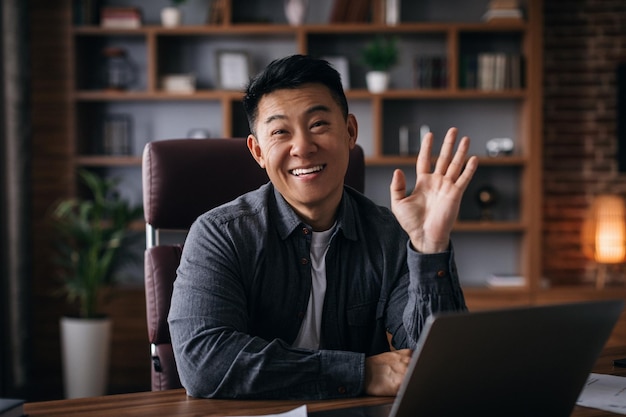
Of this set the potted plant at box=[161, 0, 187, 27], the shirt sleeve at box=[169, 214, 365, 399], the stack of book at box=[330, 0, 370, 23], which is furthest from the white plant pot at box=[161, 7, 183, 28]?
the shirt sleeve at box=[169, 214, 365, 399]

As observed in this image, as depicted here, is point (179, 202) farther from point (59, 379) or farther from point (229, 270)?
point (59, 379)

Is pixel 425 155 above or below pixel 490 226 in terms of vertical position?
above

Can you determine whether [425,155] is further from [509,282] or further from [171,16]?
[171,16]

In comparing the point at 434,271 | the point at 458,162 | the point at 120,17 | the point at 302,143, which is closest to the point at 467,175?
the point at 458,162

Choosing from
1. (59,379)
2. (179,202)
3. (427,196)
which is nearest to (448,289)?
(427,196)

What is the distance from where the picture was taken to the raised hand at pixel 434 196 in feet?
4.32

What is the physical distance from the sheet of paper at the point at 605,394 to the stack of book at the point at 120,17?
3.46 m

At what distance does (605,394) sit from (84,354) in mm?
3109

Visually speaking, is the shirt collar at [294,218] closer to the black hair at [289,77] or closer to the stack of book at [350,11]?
the black hair at [289,77]

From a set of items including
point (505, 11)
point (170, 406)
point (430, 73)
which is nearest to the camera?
point (170, 406)

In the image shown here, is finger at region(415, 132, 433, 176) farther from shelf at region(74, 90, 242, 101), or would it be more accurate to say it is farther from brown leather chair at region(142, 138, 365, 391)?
shelf at region(74, 90, 242, 101)

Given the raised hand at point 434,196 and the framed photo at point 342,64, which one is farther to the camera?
the framed photo at point 342,64

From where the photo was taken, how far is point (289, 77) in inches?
61.6

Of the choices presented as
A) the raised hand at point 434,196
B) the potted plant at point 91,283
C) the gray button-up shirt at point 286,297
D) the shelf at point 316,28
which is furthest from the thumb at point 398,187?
the shelf at point 316,28
